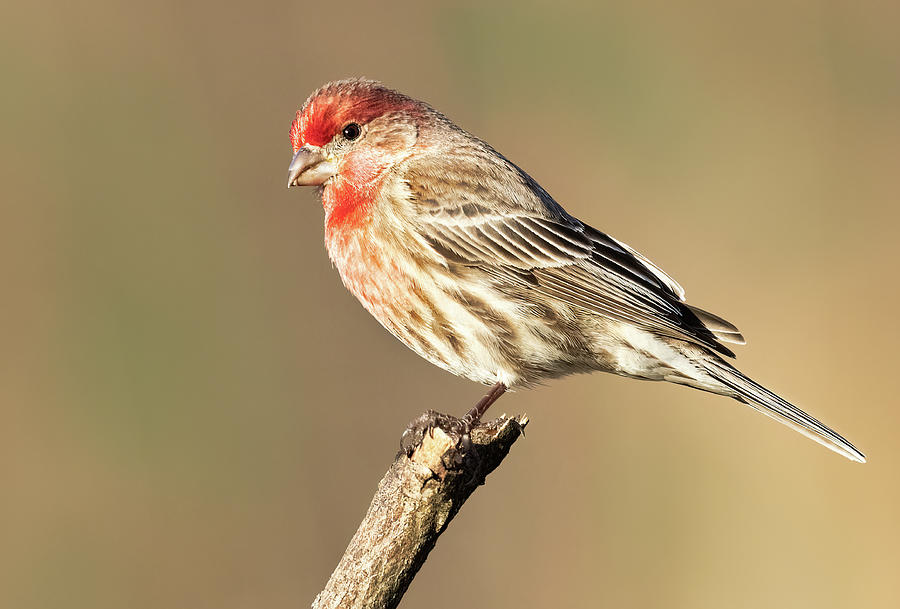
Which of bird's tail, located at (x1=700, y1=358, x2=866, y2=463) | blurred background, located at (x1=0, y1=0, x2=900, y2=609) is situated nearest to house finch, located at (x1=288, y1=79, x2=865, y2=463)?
bird's tail, located at (x1=700, y1=358, x2=866, y2=463)

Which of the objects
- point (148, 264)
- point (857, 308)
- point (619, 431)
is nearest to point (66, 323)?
point (148, 264)

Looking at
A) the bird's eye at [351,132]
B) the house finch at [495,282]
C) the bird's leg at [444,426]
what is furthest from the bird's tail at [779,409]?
the bird's eye at [351,132]

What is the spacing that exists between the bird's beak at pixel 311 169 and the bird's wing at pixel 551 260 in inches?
19.6

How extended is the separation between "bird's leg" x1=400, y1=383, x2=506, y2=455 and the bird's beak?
1493 mm

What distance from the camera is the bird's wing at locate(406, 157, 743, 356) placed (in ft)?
16.5

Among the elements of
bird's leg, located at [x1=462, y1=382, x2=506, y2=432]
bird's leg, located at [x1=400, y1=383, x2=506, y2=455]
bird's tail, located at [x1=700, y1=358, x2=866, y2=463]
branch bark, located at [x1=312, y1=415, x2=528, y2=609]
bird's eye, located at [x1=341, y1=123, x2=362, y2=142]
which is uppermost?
bird's eye, located at [x1=341, y1=123, x2=362, y2=142]

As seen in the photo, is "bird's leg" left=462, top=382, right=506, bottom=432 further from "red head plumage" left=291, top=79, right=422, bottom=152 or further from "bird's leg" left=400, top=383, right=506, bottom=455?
"red head plumage" left=291, top=79, right=422, bottom=152

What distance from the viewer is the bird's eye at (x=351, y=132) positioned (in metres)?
5.52

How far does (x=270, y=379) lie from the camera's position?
7.05 metres

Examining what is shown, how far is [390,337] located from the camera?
732cm

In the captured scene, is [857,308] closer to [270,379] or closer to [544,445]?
[544,445]

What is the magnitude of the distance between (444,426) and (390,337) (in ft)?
10.8

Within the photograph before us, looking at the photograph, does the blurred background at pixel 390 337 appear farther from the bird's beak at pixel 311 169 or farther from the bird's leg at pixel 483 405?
the bird's leg at pixel 483 405

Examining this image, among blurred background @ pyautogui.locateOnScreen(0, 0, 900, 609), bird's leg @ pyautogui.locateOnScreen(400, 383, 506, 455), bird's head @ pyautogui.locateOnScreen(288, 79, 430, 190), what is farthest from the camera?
blurred background @ pyautogui.locateOnScreen(0, 0, 900, 609)
